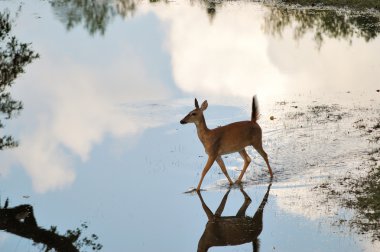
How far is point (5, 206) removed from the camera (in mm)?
11680

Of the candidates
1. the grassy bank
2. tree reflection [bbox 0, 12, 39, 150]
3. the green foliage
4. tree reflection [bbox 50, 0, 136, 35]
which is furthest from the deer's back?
the grassy bank

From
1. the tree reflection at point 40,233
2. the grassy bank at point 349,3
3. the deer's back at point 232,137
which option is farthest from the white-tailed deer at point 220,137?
the grassy bank at point 349,3

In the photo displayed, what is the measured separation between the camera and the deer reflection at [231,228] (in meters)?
10.4

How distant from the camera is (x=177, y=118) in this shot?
16969 mm

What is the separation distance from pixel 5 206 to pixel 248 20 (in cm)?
1952

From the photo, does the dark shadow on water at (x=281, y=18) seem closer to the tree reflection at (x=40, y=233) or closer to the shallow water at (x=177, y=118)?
the shallow water at (x=177, y=118)

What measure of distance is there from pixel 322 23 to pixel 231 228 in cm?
1908

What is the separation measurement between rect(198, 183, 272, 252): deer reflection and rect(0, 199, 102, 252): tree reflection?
5.19 feet

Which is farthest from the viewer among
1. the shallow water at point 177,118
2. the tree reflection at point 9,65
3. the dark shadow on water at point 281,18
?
the dark shadow on water at point 281,18

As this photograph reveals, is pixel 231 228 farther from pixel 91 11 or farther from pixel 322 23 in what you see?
pixel 91 11

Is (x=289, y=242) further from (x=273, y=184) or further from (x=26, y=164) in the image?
(x=26, y=164)

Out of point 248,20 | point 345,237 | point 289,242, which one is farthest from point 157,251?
point 248,20

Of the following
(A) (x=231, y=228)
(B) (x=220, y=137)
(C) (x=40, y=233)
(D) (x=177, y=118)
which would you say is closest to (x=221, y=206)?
(A) (x=231, y=228)

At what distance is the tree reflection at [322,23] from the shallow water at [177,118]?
81 mm
